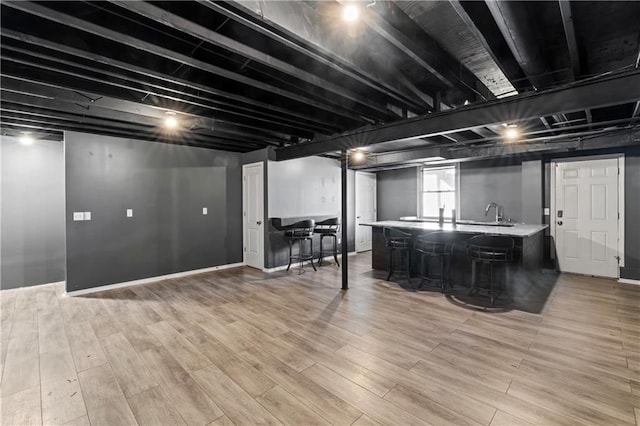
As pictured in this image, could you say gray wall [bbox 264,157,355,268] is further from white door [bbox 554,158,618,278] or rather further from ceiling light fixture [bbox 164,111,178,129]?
white door [bbox 554,158,618,278]

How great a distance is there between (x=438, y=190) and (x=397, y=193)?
114cm

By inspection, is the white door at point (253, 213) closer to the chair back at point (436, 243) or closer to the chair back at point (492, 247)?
the chair back at point (436, 243)

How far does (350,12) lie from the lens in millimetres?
1665

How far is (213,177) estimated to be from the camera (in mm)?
5883

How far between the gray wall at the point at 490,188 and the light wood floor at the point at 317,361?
2.36 metres

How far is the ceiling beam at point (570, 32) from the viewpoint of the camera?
1.68 m

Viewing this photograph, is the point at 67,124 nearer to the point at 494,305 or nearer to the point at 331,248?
the point at 331,248

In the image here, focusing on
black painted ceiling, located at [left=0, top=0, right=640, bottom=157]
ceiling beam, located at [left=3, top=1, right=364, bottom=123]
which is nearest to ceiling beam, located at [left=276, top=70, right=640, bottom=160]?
black painted ceiling, located at [left=0, top=0, right=640, bottom=157]

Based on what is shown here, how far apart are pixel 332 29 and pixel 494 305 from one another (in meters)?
3.75

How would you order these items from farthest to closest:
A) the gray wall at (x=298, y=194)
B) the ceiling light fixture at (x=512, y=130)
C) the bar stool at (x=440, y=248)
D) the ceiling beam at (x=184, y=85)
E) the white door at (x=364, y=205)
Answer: the white door at (x=364, y=205), the gray wall at (x=298, y=194), the bar stool at (x=440, y=248), the ceiling light fixture at (x=512, y=130), the ceiling beam at (x=184, y=85)

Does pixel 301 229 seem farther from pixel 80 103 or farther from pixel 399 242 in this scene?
pixel 80 103

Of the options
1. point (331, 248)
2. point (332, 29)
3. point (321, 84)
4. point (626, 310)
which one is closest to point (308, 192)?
point (331, 248)

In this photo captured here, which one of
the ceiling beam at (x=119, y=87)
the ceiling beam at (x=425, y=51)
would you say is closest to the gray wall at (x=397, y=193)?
the ceiling beam at (x=425, y=51)

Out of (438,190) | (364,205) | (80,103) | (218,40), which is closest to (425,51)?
(218,40)
